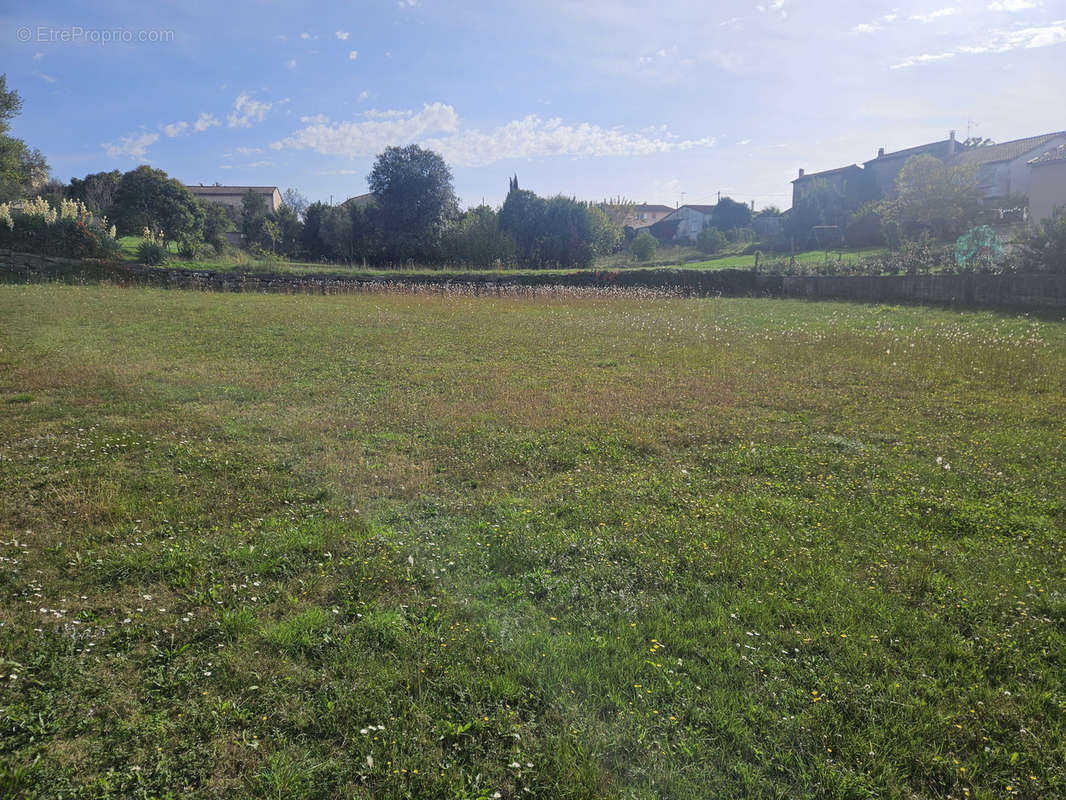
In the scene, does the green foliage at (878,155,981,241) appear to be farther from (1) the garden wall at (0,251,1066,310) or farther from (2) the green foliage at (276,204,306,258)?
(2) the green foliage at (276,204,306,258)

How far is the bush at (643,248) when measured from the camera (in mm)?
36406

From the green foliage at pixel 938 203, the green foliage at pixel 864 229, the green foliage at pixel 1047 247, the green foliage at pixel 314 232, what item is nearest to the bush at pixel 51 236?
the green foliage at pixel 314 232

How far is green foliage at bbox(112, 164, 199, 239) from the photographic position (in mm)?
33594

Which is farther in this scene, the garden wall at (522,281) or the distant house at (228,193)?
the distant house at (228,193)

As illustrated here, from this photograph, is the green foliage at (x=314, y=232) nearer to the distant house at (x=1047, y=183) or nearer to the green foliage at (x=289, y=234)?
the green foliage at (x=289, y=234)

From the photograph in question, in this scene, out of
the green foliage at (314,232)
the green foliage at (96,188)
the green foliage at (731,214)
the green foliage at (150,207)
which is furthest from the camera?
the green foliage at (731,214)

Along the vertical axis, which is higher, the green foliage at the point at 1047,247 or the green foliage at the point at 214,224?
the green foliage at the point at 214,224

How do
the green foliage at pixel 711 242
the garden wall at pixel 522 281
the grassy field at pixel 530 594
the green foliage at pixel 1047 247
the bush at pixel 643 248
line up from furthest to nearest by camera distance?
1. the green foliage at pixel 711 242
2. the bush at pixel 643 248
3. the garden wall at pixel 522 281
4. the green foliage at pixel 1047 247
5. the grassy field at pixel 530 594

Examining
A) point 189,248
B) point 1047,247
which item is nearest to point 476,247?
point 189,248

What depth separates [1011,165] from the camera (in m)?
37.4

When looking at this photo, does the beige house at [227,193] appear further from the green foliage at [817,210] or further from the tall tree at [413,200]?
the green foliage at [817,210]

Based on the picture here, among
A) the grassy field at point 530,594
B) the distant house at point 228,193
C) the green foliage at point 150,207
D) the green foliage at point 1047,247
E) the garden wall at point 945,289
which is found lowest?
the grassy field at point 530,594

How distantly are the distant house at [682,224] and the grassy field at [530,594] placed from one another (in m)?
59.0

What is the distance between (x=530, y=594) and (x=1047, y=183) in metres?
34.2
